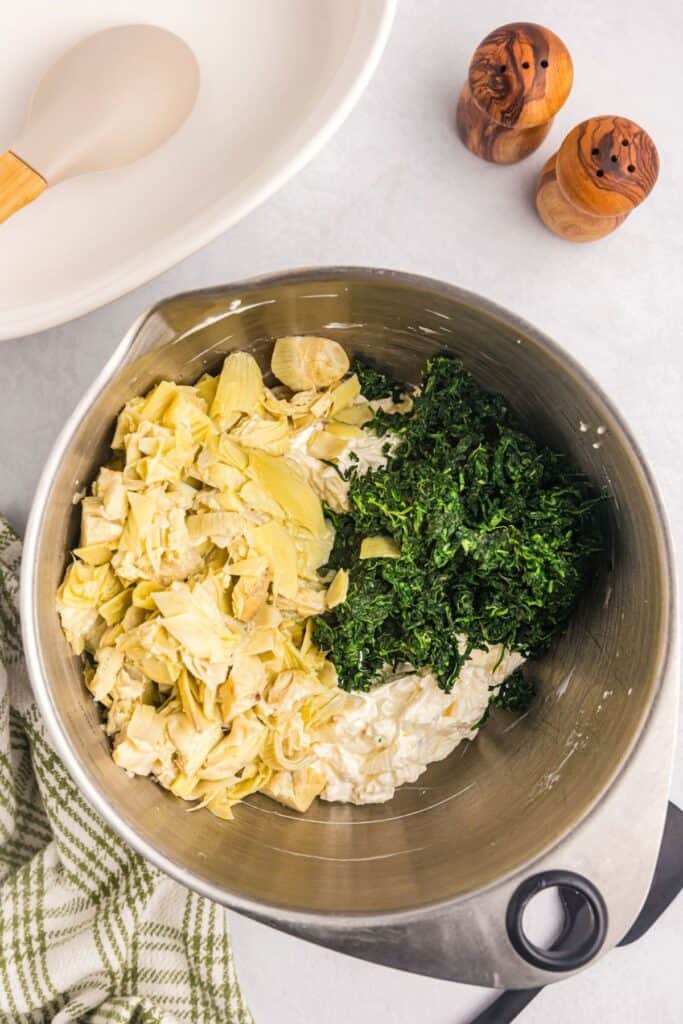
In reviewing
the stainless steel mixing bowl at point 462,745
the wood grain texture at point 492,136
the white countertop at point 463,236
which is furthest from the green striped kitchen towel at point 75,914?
the wood grain texture at point 492,136

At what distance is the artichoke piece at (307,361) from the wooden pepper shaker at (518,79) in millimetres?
402

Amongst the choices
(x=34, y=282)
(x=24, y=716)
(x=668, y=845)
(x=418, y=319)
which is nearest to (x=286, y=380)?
(x=418, y=319)

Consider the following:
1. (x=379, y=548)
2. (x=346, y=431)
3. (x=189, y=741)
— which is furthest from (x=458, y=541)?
(x=189, y=741)

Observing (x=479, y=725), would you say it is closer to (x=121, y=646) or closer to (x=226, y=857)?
(x=226, y=857)

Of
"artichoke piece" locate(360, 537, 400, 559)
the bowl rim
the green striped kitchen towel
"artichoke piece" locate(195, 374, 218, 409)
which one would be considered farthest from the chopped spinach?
the green striped kitchen towel

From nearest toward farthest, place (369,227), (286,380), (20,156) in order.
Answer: (20,156) < (286,380) < (369,227)

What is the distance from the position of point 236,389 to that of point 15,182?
1.32 ft

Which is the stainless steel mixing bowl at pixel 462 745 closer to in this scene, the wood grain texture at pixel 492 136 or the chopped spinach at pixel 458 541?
the chopped spinach at pixel 458 541

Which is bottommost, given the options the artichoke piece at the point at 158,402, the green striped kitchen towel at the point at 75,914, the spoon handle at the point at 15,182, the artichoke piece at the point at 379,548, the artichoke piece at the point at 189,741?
the green striped kitchen towel at the point at 75,914

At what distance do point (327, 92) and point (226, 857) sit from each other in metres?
1.06

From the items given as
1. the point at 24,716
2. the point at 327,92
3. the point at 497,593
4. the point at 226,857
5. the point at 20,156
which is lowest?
the point at 24,716

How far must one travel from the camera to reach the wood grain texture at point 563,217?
1339 mm

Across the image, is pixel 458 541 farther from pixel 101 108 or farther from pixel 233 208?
pixel 101 108

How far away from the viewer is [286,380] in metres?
1.33
